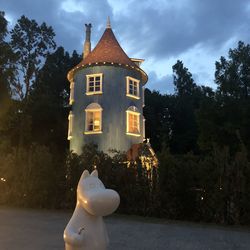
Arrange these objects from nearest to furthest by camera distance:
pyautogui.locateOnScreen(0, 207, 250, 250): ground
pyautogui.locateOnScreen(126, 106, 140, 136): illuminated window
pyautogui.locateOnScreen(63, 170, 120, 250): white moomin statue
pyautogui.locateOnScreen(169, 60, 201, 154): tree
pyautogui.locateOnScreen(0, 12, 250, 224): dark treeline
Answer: pyautogui.locateOnScreen(63, 170, 120, 250): white moomin statue < pyautogui.locateOnScreen(0, 207, 250, 250): ground < pyautogui.locateOnScreen(0, 12, 250, 224): dark treeline < pyautogui.locateOnScreen(126, 106, 140, 136): illuminated window < pyautogui.locateOnScreen(169, 60, 201, 154): tree

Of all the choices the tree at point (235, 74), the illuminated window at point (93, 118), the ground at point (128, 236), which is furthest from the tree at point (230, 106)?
the ground at point (128, 236)

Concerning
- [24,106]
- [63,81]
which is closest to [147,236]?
[24,106]

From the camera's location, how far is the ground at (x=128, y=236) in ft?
32.9

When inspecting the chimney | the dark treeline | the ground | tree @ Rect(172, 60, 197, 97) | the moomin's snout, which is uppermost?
tree @ Rect(172, 60, 197, 97)

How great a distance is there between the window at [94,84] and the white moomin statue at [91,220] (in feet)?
88.6

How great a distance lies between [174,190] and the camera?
17250 mm

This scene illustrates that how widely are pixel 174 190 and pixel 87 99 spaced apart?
1734 centimetres

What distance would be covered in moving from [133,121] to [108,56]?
5.69 meters

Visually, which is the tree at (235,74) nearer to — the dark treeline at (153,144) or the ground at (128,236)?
the dark treeline at (153,144)

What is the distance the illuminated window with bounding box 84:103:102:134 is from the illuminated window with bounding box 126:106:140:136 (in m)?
2.25

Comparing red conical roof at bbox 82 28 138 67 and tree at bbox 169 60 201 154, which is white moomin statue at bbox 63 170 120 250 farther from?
tree at bbox 169 60 201 154

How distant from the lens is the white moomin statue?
566 centimetres

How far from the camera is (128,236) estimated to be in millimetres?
11648

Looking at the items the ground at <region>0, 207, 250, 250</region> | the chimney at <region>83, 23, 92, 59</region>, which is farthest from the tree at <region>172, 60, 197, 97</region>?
the ground at <region>0, 207, 250, 250</region>
